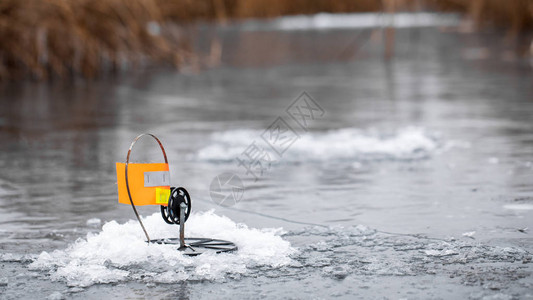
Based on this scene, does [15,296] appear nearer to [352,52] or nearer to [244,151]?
[244,151]

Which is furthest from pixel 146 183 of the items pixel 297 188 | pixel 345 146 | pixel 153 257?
pixel 345 146

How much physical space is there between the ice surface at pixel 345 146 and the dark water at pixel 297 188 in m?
0.02

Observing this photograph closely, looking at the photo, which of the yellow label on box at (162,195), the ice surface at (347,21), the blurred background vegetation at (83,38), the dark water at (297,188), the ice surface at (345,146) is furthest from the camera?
the ice surface at (347,21)

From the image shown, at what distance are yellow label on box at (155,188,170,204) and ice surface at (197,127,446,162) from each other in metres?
2.72

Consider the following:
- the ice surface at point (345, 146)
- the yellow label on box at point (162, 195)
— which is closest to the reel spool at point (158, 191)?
the yellow label on box at point (162, 195)

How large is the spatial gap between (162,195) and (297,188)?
69.9 inches

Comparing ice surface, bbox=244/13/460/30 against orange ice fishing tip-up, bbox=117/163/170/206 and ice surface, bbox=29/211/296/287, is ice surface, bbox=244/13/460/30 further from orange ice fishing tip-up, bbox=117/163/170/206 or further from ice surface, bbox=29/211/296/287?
orange ice fishing tip-up, bbox=117/163/170/206

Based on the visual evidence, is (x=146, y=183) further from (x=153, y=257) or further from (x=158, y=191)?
(x=153, y=257)

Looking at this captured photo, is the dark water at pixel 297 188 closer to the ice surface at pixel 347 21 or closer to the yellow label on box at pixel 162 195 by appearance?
the yellow label on box at pixel 162 195

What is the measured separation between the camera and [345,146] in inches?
291

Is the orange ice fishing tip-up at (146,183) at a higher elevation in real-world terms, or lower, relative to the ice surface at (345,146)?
lower

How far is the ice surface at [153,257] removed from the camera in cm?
398

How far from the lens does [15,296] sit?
3.73 metres

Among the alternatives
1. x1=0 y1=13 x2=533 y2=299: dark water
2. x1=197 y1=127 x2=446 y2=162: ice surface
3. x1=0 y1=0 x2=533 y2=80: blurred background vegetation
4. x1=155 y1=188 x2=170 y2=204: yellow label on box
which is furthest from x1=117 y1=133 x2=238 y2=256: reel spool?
x1=0 y1=0 x2=533 y2=80: blurred background vegetation
